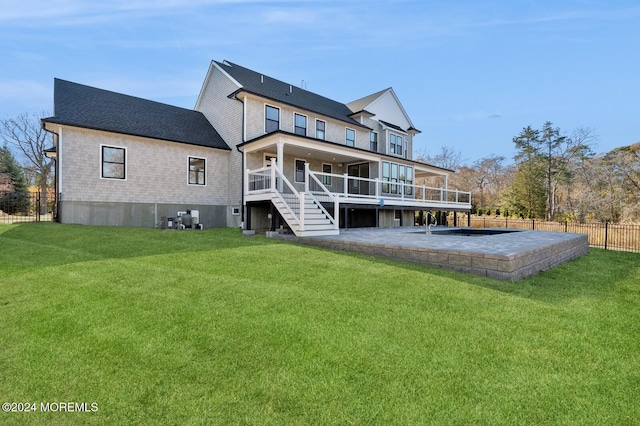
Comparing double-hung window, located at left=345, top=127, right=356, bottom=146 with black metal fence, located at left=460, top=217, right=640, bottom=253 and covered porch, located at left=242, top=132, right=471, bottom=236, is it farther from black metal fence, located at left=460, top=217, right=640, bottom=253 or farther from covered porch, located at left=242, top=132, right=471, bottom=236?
black metal fence, located at left=460, top=217, right=640, bottom=253

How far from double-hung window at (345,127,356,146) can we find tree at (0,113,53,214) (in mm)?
29204

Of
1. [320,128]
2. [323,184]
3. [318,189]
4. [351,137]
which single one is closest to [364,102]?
[351,137]

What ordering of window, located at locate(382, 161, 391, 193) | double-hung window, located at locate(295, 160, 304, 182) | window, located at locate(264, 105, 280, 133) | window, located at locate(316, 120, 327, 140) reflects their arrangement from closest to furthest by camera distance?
window, located at locate(264, 105, 280, 133) < double-hung window, located at locate(295, 160, 304, 182) < window, located at locate(316, 120, 327, 140) < window, located at locate(382, 161, 391, 193)

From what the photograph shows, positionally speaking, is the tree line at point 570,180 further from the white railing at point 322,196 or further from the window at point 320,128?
the white railing at point 322,196

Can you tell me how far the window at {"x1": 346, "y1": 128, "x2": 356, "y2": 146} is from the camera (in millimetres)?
18984

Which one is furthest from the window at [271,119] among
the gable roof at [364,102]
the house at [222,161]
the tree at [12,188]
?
the tree at [12,188]

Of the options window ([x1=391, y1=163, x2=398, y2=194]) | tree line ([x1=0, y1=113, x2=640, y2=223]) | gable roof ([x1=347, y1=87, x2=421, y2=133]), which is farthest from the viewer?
tree line ([x1=0, y1=113, x2=640, y2=223])

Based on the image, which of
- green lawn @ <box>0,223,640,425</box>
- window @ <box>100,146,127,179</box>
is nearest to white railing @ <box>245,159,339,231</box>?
green lawn @ <box>0,223,640,425</box>

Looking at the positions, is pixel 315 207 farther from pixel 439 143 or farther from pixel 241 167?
pixel 439 143

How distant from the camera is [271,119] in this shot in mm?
15281

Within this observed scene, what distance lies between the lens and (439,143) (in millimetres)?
43812

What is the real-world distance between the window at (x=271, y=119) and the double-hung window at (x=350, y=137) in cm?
503

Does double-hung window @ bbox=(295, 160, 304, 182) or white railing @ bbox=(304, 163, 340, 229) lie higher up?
double-hung window @ bbox=(295, 160, 304, 182)

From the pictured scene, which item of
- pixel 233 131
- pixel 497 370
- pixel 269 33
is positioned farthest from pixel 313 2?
pixel 497 370
